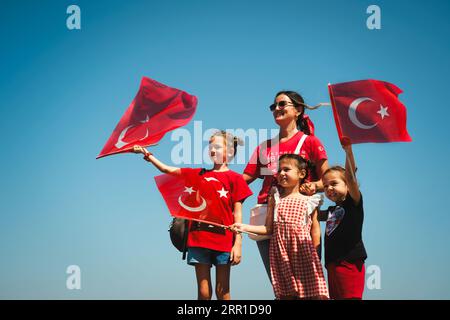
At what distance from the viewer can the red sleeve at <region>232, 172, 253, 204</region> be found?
23.6ft

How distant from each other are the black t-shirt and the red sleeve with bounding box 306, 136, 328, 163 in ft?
2.26

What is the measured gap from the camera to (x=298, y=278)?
20.2 ft

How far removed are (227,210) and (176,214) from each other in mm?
719

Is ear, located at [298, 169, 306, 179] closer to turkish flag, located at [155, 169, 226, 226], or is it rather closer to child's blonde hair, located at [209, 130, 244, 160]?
turkish flag, located at [155, 169, 226, 226]

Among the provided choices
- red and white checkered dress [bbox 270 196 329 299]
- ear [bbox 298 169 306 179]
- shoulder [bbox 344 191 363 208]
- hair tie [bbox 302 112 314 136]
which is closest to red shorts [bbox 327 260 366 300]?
red and white checkered dress [bbox 270 196 329 299]

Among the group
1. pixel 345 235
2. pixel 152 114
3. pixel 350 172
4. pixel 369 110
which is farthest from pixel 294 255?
pixel 152 114

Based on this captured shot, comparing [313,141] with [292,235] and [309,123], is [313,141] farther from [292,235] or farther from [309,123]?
[292,235]

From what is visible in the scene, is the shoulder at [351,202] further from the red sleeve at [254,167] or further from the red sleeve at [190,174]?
the red sleeve at [190,174]

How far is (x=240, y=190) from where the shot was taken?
7.22 m

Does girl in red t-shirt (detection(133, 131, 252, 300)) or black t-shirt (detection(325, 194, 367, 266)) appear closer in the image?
black t-shirt (detection(325, 194, 367, 266))

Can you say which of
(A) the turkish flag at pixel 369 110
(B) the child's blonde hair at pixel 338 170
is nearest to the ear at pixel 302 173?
(B) the child's blonde hair at pixel 338 170

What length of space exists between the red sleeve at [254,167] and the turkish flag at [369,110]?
121 centimetres
